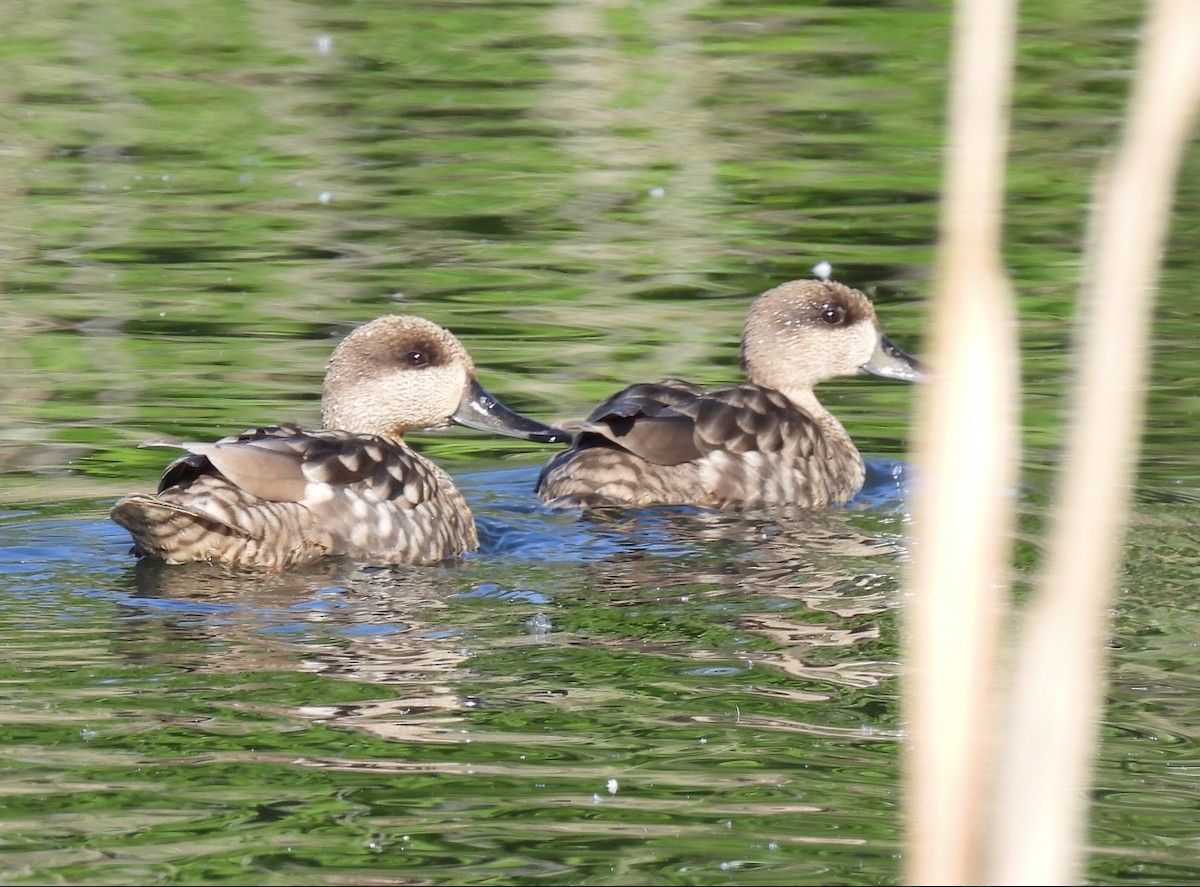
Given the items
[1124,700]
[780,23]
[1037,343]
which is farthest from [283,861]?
[780,23]

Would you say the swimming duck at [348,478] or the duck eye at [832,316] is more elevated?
the duck eye at [832,316]

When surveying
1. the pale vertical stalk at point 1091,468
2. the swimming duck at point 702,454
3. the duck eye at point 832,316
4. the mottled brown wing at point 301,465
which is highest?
the pale vertical stalk at point 1091,468

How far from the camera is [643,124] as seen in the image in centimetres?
1559

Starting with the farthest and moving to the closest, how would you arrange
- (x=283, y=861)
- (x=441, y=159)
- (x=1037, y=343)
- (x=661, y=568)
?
(x=441, y=159), (x=1037, y=343), (x=661, y=568), (x=283, y=861)

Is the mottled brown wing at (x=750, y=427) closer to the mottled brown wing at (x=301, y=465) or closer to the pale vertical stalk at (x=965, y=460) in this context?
the mottled brown wing at (x=301, y=465)

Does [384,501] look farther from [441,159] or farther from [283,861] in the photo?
[441,159]

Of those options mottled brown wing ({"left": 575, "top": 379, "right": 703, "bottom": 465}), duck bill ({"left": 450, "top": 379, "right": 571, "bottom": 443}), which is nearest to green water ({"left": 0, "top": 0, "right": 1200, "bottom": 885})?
duck bill ({"left": 450, "top": 379, "right": 571, "bottom": 443})

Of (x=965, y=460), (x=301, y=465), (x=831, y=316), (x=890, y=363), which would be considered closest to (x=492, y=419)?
(x=301, y=465)

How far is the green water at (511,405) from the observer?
4516 millimetres

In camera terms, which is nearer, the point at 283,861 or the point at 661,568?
the point at 283,861

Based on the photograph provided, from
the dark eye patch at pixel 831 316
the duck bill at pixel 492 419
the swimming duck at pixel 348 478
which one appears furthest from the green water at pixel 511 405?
the dark eye patch at pixel 831 316

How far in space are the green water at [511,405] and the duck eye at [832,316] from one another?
60 centimetres

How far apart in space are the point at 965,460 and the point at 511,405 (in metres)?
7.77

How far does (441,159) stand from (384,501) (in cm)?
770
